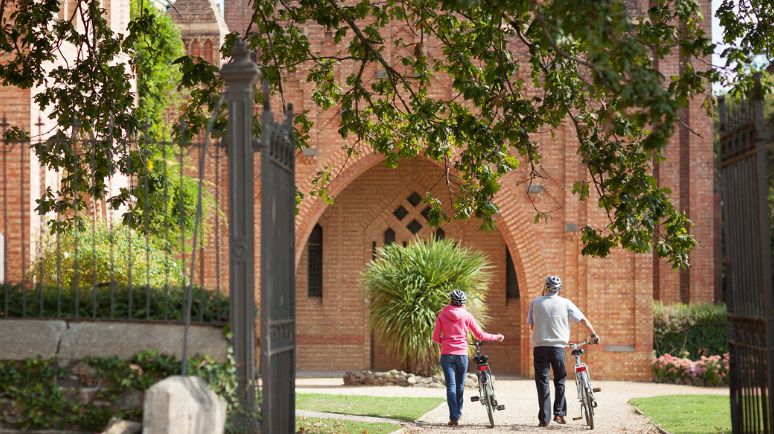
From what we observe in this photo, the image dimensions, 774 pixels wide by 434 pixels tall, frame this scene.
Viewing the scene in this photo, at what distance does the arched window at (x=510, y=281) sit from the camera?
25.5 m

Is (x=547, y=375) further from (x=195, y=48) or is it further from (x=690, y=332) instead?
(x=195, y=48)

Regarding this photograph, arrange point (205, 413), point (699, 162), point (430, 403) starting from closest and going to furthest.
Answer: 1. point (205, 413)
2. point (430, 403)
3. point (699, 162)

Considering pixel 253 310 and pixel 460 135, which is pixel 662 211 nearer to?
pixel 460 135

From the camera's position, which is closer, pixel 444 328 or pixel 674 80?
pixel 674 80

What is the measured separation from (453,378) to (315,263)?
42.9ft

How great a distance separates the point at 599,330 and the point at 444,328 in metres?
9.64

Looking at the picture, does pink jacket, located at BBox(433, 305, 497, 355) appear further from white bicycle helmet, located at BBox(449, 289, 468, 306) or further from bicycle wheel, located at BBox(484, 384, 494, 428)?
bicycle wheel, located at BBox(484, 384, 494, 428)

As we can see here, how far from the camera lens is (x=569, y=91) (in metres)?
11.4

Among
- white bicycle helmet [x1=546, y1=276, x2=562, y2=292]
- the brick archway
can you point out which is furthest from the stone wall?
the brick archway

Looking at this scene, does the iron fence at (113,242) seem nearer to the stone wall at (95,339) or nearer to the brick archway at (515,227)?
the stone wall at (95,339)

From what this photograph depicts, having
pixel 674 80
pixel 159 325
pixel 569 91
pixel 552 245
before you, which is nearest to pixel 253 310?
pixel 159 325

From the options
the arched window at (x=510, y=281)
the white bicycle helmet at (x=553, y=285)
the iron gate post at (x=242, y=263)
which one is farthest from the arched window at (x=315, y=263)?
the iron gate post at (x=242, y=263)

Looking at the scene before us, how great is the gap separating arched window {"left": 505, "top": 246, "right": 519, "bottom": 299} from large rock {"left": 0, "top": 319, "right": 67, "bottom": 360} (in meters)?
18.5

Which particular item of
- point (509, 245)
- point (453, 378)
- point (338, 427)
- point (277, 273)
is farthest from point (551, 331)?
point (509, 245)
